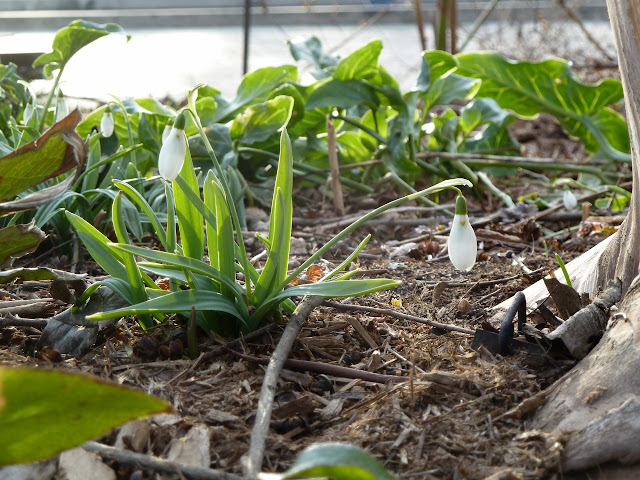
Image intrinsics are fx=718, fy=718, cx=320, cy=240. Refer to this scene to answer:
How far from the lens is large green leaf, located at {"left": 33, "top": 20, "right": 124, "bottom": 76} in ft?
8.68

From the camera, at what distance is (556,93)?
3.58 meters

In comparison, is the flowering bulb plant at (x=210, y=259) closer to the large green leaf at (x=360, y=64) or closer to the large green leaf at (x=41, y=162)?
the large green leaf at (x=41, y=162)

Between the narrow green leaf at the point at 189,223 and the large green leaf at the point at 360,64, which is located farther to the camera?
the large green leaf at the point at 360,64

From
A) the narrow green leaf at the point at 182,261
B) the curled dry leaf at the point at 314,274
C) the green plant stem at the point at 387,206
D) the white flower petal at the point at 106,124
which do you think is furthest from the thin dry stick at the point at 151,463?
the white flower petal at the point at 106,124

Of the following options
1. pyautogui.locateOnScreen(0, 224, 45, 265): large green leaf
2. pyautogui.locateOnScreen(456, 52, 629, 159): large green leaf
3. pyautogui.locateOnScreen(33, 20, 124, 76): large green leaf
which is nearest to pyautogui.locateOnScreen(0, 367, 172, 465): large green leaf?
pyautogui.locateOnScreen(0, 224, 45, 265): large green leaf

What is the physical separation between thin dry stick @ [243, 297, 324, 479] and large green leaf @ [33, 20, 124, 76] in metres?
1.56

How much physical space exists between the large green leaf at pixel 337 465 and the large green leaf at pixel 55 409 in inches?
8.6

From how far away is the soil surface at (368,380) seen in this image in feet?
4.26

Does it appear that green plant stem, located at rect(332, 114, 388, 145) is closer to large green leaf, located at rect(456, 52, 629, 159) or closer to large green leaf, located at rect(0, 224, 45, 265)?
large green leaf, located at rect(456, 52, 629, 159)

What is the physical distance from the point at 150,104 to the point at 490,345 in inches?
82.5

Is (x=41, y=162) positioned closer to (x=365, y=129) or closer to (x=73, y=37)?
(x=73, y=37)

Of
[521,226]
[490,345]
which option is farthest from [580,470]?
[521,226]

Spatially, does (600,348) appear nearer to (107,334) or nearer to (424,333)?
(424,333)

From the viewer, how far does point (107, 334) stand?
1695mm
